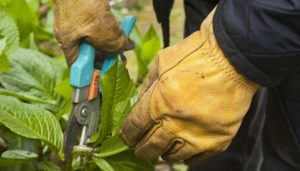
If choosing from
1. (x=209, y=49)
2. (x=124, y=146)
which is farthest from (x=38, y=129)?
(x=209, y=49)

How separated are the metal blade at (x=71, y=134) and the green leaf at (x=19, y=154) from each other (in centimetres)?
11

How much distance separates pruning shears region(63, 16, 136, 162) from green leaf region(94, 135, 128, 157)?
5 centimetres

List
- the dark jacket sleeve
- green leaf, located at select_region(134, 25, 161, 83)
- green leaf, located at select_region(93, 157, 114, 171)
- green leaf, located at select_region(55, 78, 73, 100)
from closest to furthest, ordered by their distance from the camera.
A: the dark jacket sleeve, green leaf, located at select_region(93, 157, 114, 171), green leaf, located at select_region(55, 78, 73, 100), green leaf, located at select_region(134, 25, 161, 83)

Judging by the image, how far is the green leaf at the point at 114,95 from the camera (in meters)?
1.58

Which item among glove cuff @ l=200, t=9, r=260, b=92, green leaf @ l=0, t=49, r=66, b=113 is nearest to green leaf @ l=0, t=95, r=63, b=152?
green leaf @ l=0, t=49, r=66, b=113

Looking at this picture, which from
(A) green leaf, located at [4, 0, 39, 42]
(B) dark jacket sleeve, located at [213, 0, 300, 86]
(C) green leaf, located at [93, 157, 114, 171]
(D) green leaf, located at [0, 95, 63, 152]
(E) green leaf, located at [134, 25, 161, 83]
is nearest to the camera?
(B) dark jacket sleeve, located at [213, 0, 300, 86]

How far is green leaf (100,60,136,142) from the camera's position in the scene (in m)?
1.58

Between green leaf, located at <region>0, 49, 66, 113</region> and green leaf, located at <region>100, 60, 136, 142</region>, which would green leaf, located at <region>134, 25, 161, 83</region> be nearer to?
green leaf, located at <region>0, 49, 66, 113</region>

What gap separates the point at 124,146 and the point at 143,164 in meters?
0.10

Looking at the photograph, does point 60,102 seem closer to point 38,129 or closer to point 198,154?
point 38,129

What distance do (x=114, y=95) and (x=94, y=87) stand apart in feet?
0.18

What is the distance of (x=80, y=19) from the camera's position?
164cm

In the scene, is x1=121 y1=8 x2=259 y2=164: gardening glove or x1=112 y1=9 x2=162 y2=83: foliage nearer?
x1=121 y1=8 x2=259 y2=164: gardening glove

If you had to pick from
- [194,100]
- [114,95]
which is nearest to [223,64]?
[194,100]
